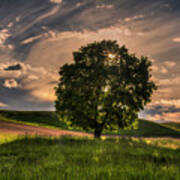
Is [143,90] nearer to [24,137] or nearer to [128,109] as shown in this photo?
A: [128,109]

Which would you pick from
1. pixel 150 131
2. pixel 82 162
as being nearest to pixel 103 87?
pixel 82 162

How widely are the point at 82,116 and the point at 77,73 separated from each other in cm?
402

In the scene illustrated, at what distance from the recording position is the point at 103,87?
17.7m

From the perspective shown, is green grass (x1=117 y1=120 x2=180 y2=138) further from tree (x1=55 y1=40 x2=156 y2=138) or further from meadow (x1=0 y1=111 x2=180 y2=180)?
meadow (x1=0 y1=111 x2=180 y2=180)

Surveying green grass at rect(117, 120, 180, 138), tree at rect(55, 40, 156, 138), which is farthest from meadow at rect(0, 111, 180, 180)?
green grass at rect(117, 120, 180, 138)

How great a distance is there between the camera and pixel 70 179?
3857 millimetres

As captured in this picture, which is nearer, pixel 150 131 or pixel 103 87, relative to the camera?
pixel 103 87

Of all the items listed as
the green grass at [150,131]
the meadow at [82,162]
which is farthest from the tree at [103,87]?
the green grass at [150,131]

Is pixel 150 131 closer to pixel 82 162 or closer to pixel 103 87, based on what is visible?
pixel 103 87

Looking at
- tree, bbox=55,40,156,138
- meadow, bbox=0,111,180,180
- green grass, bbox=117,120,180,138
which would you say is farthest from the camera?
green grass, bbox=117,120,180,138

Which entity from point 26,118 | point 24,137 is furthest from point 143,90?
point 26,118

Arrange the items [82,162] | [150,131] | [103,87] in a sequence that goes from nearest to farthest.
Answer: [82,162], [103,87], [150,131]

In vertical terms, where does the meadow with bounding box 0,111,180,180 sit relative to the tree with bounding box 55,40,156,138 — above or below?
below

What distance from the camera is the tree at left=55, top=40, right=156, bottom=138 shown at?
17219 mm
